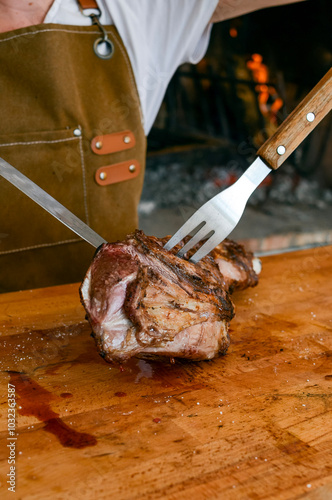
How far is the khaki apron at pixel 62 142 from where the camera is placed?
1.97 m

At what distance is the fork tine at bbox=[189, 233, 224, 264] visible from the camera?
1500 mm

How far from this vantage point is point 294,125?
4.91ft

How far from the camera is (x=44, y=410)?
4.07 feet

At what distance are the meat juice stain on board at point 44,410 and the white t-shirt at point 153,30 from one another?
4.37 feet

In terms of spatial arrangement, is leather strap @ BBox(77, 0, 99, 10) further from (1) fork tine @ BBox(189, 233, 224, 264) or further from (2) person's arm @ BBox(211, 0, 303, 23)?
(1) fork tine @ BBox(189, 233, 224, 264)

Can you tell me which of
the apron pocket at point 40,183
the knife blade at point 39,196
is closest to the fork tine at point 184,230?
the knife blade at point 39,196

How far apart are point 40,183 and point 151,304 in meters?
0.92

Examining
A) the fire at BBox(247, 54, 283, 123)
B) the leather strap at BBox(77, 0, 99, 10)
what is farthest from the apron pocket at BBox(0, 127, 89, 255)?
the fire at BBox(247, 54, 283, 123)

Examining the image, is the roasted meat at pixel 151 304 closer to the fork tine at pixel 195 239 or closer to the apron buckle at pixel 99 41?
the fork tine at pixel 195 239

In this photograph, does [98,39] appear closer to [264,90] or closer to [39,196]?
[39,196]

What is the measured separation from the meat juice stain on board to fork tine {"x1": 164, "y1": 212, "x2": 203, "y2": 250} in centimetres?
49

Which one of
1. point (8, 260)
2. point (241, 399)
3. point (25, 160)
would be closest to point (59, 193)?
point (25, 160)

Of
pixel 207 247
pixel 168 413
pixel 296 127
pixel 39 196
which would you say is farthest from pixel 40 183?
pixel 168 413

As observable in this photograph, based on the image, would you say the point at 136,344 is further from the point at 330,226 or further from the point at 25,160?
the point at 330,226
